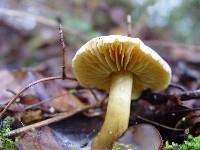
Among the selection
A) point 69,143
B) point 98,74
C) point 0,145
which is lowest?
point 69,143

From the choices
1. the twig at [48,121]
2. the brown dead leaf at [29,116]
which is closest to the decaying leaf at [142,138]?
the twig at [48,121]

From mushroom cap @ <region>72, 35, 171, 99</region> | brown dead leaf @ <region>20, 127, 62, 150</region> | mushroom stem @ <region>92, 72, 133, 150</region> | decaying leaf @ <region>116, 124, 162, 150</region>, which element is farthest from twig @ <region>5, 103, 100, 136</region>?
decaying leaf @ <region>116, 124, 162, 150</region>

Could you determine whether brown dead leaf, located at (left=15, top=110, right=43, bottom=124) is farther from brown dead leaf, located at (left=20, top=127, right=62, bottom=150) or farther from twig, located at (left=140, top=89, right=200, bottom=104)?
twig, located at (left=140, top=89, right=200, bottom=104)

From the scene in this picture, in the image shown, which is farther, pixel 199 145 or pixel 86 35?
pixel 86 35

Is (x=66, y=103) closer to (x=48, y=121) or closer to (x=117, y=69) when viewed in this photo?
(x=48, y=121)

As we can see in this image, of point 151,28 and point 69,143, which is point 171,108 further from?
point 151,28

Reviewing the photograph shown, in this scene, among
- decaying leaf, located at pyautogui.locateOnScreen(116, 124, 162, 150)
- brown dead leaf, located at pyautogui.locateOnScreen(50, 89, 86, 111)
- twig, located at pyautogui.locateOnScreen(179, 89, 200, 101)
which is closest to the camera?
decaying leaf, located at pyautogui.locateOnScreen(116, 124, 162, 150)

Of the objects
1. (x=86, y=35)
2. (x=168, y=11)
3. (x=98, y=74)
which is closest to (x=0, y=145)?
(x=98, y=74)

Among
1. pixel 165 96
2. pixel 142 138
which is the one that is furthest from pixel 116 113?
pixel 165 96
